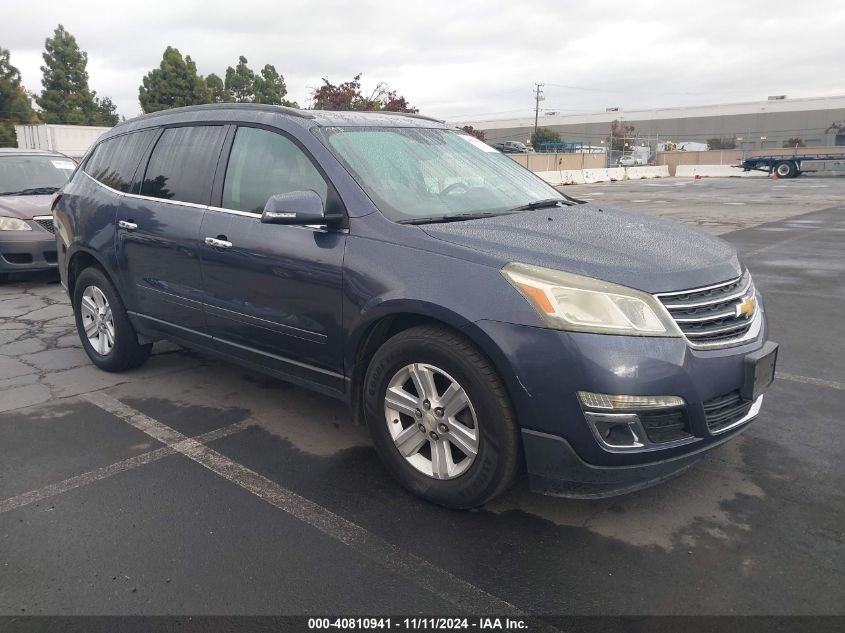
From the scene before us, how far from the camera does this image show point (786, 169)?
41156 mm

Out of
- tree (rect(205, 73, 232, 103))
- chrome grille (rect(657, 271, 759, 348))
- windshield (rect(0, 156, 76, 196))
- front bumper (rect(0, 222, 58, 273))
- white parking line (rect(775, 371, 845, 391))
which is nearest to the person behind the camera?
chrome grille (rect(657, 271, 759, 348))

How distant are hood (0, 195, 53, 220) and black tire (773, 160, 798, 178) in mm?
42431

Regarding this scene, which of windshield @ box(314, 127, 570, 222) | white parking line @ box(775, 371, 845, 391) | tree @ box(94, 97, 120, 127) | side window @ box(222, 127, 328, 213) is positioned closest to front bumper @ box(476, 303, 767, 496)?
windshield @ box(314, 127, 570, 222)

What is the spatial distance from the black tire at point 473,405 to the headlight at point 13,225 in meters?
6.95

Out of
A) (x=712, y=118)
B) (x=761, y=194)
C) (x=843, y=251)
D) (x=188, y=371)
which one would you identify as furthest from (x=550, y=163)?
Result: (x=712, y=118)

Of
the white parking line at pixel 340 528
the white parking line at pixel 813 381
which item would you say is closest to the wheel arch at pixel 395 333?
the white parking line at pixel 340 528

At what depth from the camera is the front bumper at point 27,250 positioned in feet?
27.0

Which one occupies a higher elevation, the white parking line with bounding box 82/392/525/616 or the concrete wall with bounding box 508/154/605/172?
the concrete wall with bounding box 508/154/605/172

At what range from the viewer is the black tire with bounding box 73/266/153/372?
488cm

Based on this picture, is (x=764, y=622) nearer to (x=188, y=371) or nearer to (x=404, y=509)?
(x=404, y=509)

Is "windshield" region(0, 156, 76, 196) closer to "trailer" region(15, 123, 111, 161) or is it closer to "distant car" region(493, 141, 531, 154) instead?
"distant car" region(493, 141, 531, 154)

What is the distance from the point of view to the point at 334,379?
3.52 metres

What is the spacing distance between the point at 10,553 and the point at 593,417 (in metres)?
2.43

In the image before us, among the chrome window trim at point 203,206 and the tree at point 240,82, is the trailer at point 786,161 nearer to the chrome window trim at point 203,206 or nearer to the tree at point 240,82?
the tree at point 240,82
